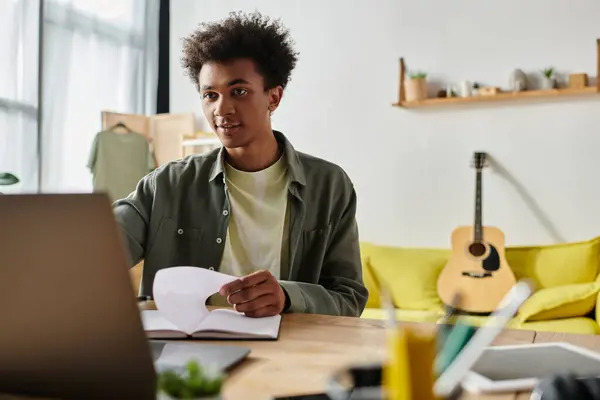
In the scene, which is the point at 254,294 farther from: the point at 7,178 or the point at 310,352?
the point at 7,178

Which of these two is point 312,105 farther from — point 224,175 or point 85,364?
point 85,364

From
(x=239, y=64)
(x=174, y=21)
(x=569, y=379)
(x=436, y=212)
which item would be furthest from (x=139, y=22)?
(x=569, y=379)

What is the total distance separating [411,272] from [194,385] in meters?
2.97

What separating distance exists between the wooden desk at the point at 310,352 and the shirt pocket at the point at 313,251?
12.7 inches

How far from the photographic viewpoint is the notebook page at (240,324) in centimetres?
99

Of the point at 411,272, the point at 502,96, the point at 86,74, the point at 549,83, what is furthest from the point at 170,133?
the point at 549,83

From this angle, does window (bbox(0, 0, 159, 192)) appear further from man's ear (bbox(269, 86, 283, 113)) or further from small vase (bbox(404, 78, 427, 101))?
man's ear (bbox(269, 86, 283, 113))

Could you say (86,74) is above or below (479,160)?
above

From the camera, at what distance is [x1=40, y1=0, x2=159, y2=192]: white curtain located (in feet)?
11.8

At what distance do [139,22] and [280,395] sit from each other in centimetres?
395

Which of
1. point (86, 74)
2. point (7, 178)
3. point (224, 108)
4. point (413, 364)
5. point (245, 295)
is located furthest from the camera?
point (86, 74)

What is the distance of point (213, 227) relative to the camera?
59.3 inches

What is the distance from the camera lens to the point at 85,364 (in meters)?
0.60

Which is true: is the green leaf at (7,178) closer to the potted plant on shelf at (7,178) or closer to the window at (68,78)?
the potted plant on shelf at (7,178)
